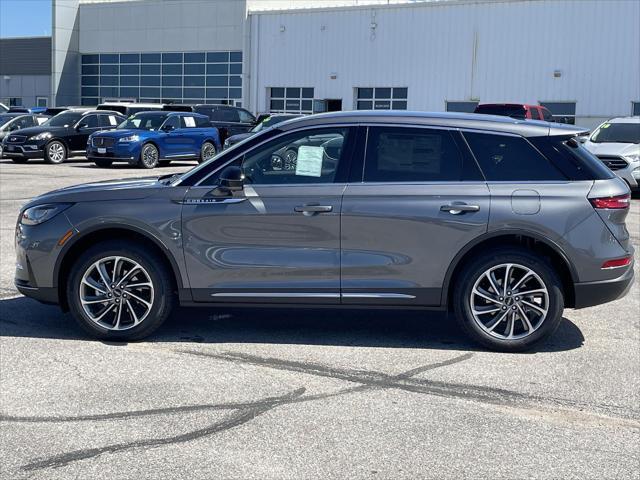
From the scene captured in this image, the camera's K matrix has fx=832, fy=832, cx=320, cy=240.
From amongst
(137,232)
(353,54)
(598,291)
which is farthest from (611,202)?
(353,54)

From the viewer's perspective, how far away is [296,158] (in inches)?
241

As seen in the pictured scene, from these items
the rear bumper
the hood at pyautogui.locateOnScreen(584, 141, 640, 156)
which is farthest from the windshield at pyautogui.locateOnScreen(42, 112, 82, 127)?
the rear bumper

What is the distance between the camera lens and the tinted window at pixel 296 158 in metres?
6.11

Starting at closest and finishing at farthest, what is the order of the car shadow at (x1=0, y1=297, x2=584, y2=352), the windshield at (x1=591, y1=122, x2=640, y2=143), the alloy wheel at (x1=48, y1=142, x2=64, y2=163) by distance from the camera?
the car shadow at (x1=0, y1=297, x2=584, y2=352) < the windshield at (x1=591, y1=122, x2=640, y2=143) < the alloy wheel at (x1=48, y1=142, x2=64, y2=163)

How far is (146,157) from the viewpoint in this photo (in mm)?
23906

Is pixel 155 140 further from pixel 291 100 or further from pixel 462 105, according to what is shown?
pixel 291 100

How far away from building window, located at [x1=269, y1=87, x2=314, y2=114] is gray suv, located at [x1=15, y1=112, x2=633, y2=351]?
1507 inches

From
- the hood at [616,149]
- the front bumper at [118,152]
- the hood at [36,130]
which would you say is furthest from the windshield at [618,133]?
the hood at [36,130]

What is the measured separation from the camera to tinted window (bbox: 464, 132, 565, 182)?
19.7 feet

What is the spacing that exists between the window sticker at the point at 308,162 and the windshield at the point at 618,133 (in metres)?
14.5

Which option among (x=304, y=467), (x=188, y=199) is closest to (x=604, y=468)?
(x=304, y=467)

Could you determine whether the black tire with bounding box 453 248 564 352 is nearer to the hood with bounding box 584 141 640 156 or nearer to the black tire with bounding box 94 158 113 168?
the hood with bounding box 584 141 640 156

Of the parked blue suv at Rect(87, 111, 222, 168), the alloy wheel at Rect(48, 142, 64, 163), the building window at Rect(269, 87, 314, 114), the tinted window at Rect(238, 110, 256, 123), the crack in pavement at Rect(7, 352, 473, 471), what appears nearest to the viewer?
the crack in pavement at Rect(7, 352, 473, 471)

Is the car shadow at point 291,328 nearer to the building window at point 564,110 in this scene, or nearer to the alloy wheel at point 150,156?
the alloy wheel at point 150,156
